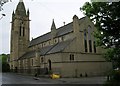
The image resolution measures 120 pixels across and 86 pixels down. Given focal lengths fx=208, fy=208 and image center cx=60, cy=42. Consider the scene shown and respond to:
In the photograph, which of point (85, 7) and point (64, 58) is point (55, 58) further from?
point (85, 7)

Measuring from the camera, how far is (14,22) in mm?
87625

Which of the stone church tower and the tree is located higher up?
the stone church tower

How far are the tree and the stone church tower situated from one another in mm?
66706

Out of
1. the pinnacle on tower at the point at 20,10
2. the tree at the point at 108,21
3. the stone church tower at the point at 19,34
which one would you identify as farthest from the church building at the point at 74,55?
the tree at the point at 108,21

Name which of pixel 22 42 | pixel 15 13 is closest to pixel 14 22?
pixel 15 13

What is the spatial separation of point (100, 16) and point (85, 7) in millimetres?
2222

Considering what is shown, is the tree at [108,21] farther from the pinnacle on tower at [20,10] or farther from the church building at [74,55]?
the pinnacle on tower at [20,10]

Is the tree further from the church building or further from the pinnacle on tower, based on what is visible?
the pinnacle on tower

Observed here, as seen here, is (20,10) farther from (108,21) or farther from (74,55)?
(108,21)

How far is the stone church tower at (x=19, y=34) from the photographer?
83625 millimetres

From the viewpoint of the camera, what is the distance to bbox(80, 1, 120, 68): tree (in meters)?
16.7

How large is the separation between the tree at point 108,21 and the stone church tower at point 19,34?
6671 centimetres

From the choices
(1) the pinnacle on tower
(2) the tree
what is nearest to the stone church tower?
(1) the pinnacle on tower

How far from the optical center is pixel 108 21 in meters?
17.0
